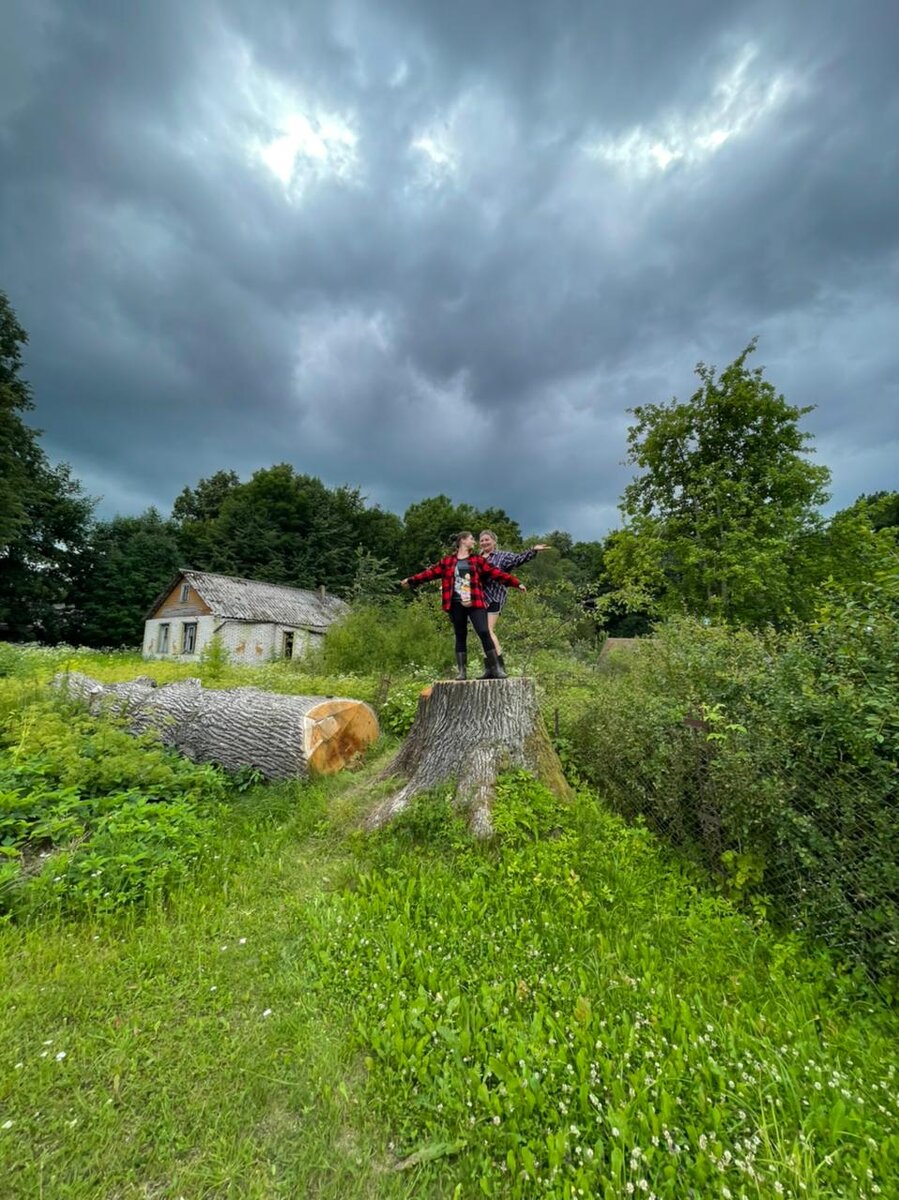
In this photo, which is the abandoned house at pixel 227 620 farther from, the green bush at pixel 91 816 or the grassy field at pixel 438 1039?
the grassy field at pixel 438 1039

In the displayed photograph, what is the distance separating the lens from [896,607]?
9.58 feet

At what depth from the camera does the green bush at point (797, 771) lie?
2.42m

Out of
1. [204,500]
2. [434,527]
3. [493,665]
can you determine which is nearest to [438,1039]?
[493,665]

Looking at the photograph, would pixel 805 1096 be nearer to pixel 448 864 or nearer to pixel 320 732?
pixel 448 864

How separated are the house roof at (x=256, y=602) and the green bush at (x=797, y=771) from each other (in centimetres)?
2000

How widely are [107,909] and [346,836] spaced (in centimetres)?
152

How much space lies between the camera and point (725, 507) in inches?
533

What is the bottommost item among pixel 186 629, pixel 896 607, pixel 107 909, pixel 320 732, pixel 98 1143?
pixel 98 1143

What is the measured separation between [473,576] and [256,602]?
75.9 feet

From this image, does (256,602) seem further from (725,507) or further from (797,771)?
(797,771)

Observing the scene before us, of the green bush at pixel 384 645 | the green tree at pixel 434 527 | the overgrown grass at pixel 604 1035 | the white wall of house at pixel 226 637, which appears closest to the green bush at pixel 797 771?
the overgrown grass at pixel 604 1035

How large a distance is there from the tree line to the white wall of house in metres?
4.47

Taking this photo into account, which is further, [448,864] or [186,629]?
[186,629]

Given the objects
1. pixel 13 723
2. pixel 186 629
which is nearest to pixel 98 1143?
pixel 13 723
